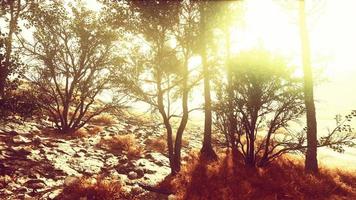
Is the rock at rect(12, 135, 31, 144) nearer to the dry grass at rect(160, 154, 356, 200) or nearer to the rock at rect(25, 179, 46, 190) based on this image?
the rock at rect(25, 179, 46, 190)

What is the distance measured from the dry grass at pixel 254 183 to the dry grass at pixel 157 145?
5.66m

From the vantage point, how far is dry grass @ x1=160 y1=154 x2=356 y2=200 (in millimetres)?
9953

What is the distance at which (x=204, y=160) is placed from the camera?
14.1 m

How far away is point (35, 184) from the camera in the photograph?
9.93 meters

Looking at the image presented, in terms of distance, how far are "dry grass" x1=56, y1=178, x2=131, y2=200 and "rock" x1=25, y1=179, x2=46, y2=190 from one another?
872 millimetres

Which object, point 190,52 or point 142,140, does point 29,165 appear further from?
point 142,140

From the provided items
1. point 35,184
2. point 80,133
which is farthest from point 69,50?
point 35,184

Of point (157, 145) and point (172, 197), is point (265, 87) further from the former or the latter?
point (157, 145)

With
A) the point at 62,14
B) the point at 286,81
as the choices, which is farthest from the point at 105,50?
the point at 286,81

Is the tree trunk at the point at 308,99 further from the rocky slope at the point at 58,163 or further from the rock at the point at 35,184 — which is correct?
the rock at the point at 35,184

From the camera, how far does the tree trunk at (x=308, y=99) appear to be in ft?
41.2

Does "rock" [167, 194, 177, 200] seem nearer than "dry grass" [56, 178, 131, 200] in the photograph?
No

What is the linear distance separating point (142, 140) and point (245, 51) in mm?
9643

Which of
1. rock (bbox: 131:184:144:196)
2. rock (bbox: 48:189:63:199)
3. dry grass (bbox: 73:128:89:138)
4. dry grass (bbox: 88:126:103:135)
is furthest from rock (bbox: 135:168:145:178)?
dry grass (bbox: 88:126:103:135)
